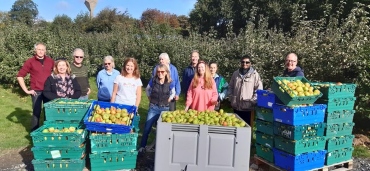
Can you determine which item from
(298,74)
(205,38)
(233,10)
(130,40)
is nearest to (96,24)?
(233,10)

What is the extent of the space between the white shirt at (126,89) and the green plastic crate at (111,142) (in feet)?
3.08

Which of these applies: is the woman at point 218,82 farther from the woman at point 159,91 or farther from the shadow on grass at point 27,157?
the shadow on grass at point 27,157

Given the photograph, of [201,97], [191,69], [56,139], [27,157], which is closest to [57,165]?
[56,139]

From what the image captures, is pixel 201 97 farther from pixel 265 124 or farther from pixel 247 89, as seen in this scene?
pixel 265 124

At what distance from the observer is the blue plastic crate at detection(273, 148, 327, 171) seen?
482 cm

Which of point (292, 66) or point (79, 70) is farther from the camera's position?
point (79, 70)

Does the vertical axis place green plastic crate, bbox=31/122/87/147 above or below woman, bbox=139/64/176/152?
below

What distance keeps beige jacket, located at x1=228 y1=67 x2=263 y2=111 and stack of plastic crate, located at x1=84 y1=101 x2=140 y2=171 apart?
201 centimetres

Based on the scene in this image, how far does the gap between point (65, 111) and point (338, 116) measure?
4.34 m

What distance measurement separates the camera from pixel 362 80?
21.9 feet

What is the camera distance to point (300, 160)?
4.84m

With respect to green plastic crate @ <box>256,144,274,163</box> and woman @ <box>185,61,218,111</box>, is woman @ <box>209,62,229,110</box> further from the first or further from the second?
green plastic crate @ <box>256,144,274,163</box>

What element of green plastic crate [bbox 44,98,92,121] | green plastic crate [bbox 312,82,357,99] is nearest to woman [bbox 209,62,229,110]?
green plastic crate [bbox 312,82,357,99]

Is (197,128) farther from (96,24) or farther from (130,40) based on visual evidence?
(96,24)
